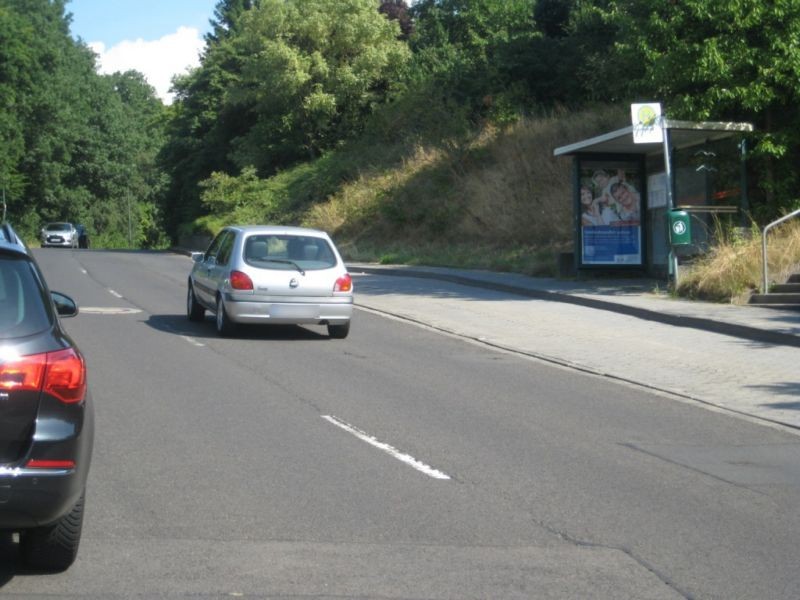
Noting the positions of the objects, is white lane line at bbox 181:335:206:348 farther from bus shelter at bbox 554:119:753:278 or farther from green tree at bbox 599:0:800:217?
green tree at bbox 599:0:800:217

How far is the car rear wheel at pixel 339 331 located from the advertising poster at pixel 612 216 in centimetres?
948

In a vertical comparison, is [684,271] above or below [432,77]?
below

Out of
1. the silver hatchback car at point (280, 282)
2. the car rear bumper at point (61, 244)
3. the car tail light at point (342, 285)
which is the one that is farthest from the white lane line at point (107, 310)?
the car rear bumper at point (61, 244)

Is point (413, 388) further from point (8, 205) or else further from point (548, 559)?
point (8, 205)

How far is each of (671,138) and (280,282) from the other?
32.6 ft

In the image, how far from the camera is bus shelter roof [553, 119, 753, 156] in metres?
20.8

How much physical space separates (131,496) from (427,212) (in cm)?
3230

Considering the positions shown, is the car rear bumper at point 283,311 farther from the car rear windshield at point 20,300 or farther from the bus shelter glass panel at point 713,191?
the car rear windshield at point 20,300

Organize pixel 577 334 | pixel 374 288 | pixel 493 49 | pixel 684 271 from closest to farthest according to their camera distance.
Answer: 1. pixel 577 334
2. pixel 684 271
3. pixel 374 288
4. pixel 493 49

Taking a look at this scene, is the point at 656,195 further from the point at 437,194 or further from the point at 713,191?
the point at 437,194

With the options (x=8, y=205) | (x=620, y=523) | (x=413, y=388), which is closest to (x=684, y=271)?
(x=413, y=388)

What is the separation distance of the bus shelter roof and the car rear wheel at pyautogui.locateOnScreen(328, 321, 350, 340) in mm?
7447

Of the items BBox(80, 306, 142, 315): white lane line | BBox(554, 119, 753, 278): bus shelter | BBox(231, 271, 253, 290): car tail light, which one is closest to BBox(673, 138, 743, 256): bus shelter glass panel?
BBox(554, 119, 753, 278): bus shelter

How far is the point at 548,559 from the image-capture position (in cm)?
606
